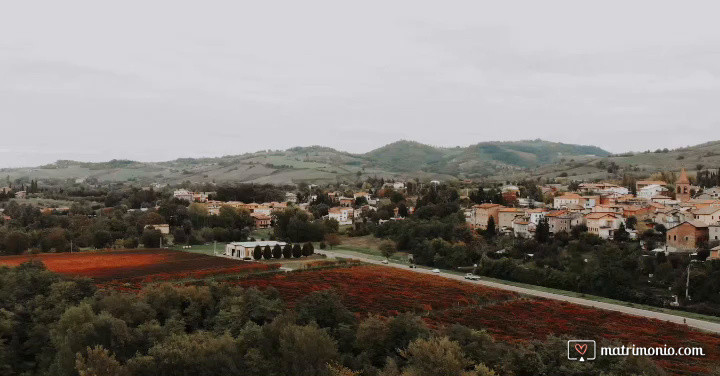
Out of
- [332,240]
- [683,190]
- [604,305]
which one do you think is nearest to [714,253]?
[604,305]

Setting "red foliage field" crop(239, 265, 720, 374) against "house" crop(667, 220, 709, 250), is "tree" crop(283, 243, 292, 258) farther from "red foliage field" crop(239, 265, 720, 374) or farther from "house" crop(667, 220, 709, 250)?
"house" crop(667, 220, 709, 250)

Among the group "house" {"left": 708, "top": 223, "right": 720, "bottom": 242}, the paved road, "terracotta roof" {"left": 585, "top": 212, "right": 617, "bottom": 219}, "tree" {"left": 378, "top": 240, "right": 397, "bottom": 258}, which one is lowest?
the paved road

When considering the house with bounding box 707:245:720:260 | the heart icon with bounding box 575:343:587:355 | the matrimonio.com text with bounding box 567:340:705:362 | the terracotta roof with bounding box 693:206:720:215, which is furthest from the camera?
the terracotta roof with bounding box 693:206:720:215

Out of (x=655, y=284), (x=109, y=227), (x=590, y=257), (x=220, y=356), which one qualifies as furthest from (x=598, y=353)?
(x=109, y=227)

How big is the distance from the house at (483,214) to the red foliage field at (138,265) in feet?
88.5

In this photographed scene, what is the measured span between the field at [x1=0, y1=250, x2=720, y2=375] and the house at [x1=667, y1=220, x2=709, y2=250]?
1671 centimetres

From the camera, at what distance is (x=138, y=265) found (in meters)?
40.4

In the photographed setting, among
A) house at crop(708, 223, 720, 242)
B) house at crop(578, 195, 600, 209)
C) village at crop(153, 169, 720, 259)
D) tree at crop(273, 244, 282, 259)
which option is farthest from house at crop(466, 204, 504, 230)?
tree at crop(273, 244, 282, 259)

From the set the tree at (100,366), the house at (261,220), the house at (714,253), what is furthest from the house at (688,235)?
the house at (261,220)

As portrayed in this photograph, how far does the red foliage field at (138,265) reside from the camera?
1406 inches

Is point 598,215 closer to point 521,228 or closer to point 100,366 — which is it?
point 521,228

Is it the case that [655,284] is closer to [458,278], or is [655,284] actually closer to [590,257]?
[590,257]

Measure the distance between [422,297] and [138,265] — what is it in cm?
2183

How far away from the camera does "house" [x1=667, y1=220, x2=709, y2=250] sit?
4134cm
